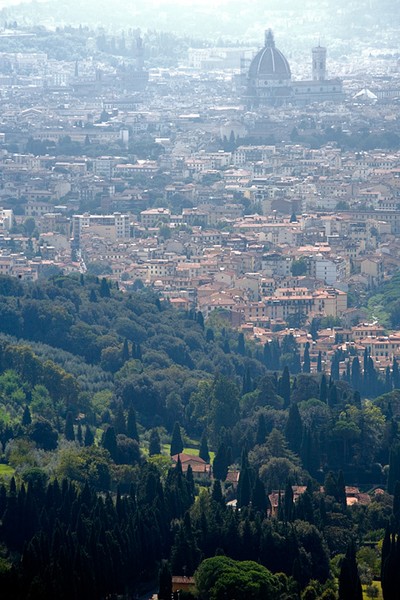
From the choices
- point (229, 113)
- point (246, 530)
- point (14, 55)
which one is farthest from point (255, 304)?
point (14, 55)

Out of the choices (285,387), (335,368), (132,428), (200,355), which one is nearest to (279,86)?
(335,368)

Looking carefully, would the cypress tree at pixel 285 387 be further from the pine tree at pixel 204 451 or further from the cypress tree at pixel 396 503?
the cypress tree at pixel 396 503

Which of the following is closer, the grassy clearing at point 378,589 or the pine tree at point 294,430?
the grassy clearing at point 378,589

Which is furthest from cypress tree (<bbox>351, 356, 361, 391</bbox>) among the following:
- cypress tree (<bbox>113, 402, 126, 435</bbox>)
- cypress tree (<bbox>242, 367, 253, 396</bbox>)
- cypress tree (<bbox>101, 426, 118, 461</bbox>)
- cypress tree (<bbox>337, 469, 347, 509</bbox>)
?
cypress tree (<bbox>337, 469, 347, 509</bbox>)

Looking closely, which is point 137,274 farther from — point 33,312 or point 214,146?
point 214,146

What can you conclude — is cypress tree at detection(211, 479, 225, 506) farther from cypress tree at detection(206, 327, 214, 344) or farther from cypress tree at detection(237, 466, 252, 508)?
cypress tree at detection(206, 327, 214, 344)

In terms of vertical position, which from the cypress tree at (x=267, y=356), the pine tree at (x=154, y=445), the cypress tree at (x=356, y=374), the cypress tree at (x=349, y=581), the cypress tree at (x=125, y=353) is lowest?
the cypress tree at (x=267, y=356)

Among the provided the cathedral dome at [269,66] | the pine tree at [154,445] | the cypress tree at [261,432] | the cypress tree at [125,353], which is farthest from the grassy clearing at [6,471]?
the cathedral dome at [269,66]
